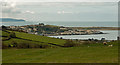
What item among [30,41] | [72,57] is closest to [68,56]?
[72,57]

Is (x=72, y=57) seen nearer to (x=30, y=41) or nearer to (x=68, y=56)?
(x=68, y=56)

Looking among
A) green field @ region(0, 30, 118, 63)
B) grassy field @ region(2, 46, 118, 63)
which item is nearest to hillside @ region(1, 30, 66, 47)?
green field @ region(0, 30, 118, 63)

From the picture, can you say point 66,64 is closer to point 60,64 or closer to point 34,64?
point 60,64

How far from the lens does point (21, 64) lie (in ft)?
52.1

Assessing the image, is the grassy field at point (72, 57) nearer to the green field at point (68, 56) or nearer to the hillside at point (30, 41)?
the green field at point (68, 56)

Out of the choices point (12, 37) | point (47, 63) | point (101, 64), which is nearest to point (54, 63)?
point (47, 63)

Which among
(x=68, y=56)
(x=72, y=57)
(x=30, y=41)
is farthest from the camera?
(x=30, y=41)

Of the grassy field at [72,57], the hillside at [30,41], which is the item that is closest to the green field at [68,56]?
the grassy field at [72,57]

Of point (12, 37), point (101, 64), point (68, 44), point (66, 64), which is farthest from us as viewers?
point (12, 37)

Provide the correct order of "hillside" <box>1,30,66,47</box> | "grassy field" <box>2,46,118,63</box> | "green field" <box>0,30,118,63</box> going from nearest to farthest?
"grassy field" <box>2,46,118,63</box>, "green field" <box>0,30,118,63</box>, "hillside" <box>1,30,66,47</box>

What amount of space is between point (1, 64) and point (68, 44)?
105ft

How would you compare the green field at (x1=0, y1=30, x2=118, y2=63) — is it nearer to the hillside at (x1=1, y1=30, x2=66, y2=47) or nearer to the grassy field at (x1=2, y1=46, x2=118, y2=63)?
the grassy field at (x1=2, y1=46, x2=118, y2=63)

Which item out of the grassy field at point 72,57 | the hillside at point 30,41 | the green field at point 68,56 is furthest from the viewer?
the hillside at point 30,41

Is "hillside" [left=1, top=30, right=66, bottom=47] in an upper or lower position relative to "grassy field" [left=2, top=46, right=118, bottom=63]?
lower
